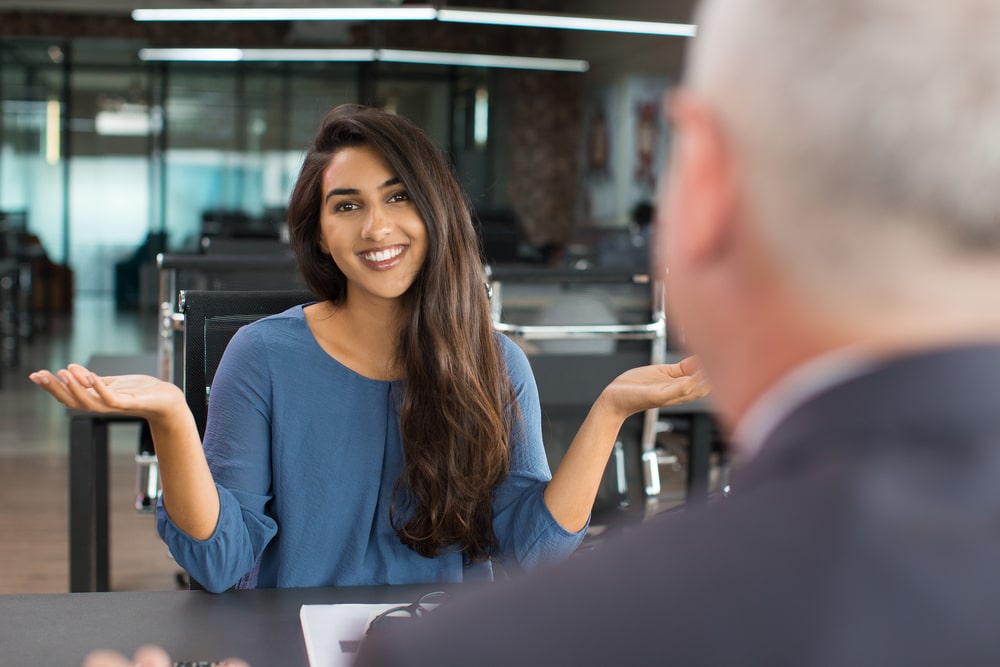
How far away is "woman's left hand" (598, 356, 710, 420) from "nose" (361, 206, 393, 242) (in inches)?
15.5

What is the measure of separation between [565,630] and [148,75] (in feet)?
42.7

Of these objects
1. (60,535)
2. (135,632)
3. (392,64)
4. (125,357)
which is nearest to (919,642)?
(135,632)

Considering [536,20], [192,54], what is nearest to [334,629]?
[536,20]

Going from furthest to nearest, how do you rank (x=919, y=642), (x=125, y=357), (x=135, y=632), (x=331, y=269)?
(x=125, y=357), (x=331, y=269), (x=135, y=632), (x=919, y=642)

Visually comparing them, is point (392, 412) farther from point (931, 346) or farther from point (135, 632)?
point (931, 346)

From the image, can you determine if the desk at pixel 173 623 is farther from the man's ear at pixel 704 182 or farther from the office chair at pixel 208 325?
the man's ear at pixel 704 182

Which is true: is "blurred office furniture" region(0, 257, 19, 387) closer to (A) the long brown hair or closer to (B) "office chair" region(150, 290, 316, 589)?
(B) "office chair" region(150, 290, 316, 589)

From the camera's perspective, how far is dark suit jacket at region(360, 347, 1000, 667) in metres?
0.35

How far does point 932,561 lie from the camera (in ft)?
1.14

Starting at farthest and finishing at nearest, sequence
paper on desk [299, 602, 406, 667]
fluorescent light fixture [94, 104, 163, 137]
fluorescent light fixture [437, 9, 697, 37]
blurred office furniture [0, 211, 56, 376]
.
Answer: fluorescent light fixture [94, 104, 163, 137]
blurred office furniture [0, 211, 56, 376]
fluorescent light fixture [437, 9, 697, 37]
paper on desk [299, 602, 406, 667]

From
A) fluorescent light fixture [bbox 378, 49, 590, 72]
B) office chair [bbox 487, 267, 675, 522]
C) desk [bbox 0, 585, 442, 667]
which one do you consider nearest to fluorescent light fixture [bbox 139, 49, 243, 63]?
fluorescent light fixture [bbox 378, 49, 590, 72]

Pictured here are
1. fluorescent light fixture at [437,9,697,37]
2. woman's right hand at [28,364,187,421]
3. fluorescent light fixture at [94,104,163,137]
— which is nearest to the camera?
woman's right hand at [28,364,187,421]

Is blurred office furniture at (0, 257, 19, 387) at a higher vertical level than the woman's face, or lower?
lower

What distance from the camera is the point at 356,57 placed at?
35.2 feet
